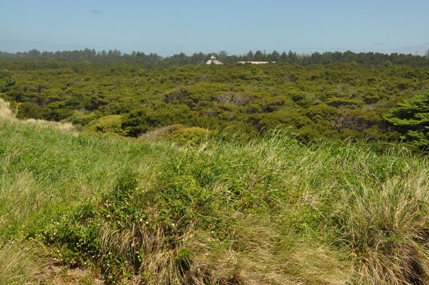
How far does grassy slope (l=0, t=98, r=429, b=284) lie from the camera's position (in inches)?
109

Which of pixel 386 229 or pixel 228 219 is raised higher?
pixel 228 219

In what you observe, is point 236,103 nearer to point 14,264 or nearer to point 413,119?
point 413,119

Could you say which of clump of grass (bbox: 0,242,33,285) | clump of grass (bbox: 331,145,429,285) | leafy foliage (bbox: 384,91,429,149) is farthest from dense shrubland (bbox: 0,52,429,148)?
clump of grass (bbox: 0,242,33,285)

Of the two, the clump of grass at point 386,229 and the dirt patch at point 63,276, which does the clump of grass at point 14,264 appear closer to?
the dirt patch at point 63,276

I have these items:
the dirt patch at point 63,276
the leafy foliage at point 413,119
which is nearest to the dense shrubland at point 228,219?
the dirt patch at point 63,276

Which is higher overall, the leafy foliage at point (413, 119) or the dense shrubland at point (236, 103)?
the leafy foliage at point (413, 119)

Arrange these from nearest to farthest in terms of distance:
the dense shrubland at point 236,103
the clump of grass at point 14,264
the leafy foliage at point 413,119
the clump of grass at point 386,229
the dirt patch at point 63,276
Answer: the clump of grass at point 14,264, the dirt patch at point 63,276, the clump of grass at point 386,229, the leafy foliage at point 413,119, the dense shrubland at point 236,103

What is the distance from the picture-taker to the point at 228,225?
2988 millimetres

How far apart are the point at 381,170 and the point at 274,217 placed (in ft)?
4.52

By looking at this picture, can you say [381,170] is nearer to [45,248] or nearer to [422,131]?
[45,248]

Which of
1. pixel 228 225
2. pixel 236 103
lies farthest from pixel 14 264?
pixel 236 103

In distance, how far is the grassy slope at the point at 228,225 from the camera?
2.76 m

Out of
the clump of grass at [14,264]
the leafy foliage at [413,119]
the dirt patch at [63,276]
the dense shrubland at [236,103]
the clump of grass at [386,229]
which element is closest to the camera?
the clump of grass at [14,264]

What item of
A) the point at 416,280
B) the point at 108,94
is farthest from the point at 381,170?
the point at 108,94
